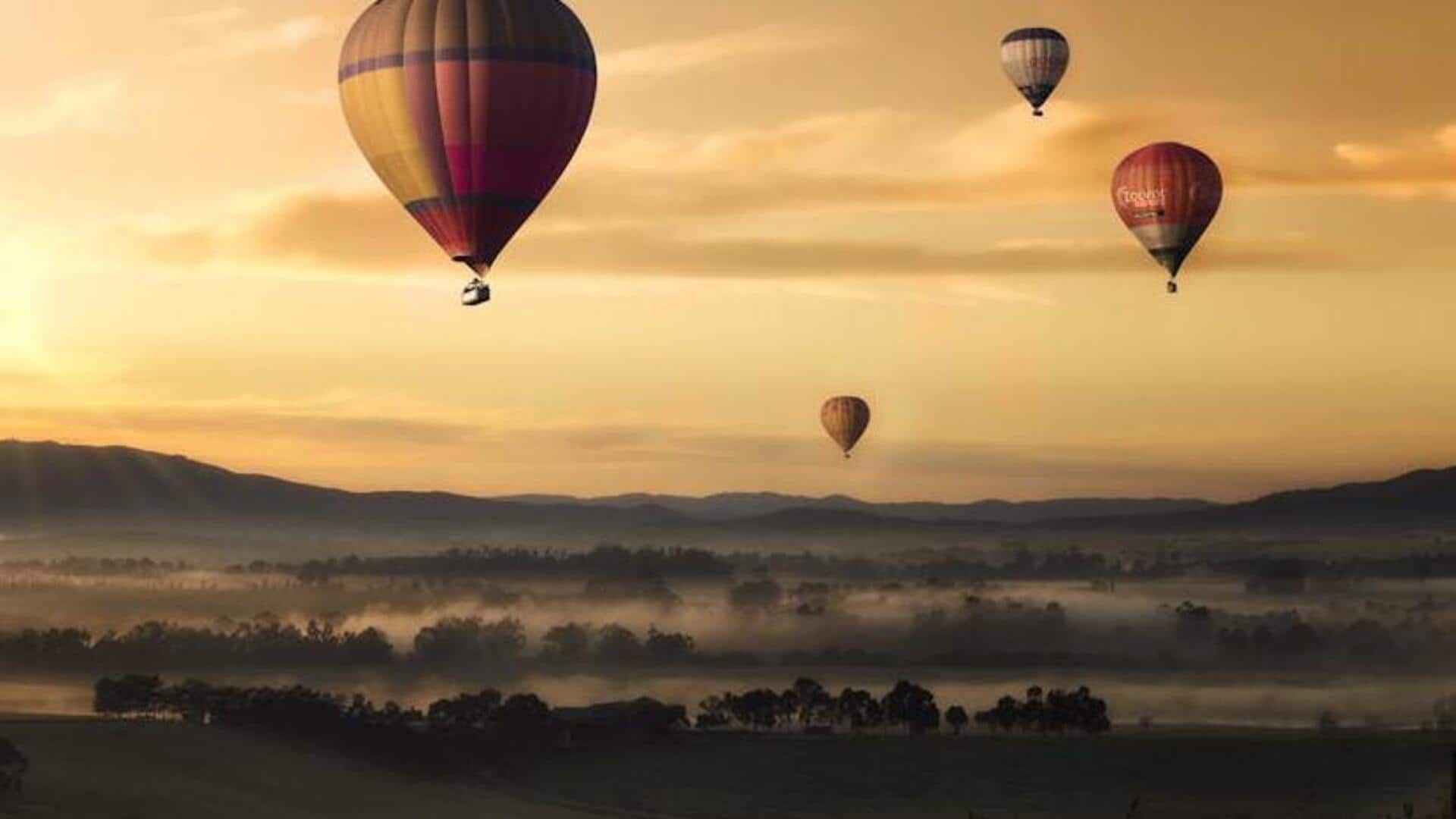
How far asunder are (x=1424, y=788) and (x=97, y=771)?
287 ft

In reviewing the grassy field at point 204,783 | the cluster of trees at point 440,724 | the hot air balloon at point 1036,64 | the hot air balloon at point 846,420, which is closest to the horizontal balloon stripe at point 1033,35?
the hot air balloon at point 1036,64

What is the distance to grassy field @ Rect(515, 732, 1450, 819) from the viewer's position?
16588 cm

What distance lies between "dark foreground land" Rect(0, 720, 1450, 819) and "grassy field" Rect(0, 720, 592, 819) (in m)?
0.25

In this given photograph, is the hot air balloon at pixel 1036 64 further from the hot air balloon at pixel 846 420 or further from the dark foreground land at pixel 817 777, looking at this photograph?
the dark foreground land at pixel 817 777

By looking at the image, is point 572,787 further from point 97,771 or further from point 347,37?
point 347,37

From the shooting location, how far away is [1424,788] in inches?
6639

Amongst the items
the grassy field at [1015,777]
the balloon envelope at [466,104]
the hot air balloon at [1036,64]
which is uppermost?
the hot air balloon at [1036,64]

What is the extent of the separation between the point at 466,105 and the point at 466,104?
34mm

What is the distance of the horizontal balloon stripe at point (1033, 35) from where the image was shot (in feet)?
392

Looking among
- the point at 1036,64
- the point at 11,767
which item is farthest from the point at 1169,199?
the point at 11,767

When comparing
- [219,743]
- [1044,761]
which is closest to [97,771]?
[219,743]

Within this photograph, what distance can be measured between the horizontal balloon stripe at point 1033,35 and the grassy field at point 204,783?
5414 cm

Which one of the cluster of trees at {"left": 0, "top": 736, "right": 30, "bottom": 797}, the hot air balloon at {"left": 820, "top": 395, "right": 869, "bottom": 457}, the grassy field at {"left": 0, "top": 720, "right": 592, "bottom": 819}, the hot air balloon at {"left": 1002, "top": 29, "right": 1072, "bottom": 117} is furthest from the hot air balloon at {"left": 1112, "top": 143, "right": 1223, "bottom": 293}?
the cluster of trees at {"left": 0, "top": 736, "right": 30, "bottom": 797}

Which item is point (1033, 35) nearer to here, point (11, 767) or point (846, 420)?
point (846, 420)
